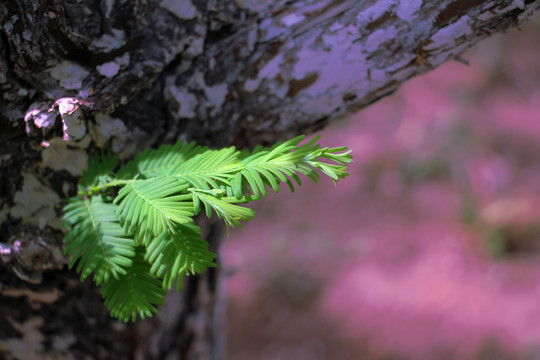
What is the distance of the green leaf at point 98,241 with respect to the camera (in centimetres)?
58

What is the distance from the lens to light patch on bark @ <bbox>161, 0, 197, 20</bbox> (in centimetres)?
73

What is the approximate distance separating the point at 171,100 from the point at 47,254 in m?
0.33

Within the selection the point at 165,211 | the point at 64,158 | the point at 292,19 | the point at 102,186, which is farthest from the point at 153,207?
the point at 292,19

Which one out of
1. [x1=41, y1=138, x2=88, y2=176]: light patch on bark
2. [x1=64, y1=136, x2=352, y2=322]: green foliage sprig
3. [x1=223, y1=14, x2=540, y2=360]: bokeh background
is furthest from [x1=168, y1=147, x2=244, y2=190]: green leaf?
[x1=223, y1=14, x2=540, y2=360]: bokeh background

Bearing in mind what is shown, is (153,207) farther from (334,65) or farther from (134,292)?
(334,65)

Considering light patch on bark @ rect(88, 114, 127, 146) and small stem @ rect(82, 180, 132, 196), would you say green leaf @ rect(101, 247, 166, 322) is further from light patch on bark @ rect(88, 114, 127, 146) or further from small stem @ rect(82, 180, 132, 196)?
light patch on bark @ rect(88, 114, 127, 146)

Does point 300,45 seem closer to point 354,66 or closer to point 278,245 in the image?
point 354,66

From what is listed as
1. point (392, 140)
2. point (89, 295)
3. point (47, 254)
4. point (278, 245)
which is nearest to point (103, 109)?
point (47, 254)

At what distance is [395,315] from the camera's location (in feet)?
7.71

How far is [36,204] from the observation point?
0.77 meters

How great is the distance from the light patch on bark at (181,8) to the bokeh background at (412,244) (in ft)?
3.87

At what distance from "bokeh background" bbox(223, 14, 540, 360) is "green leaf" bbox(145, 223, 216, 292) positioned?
1211 millimetres

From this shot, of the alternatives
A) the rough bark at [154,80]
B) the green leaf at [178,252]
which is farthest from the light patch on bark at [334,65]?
the green leaf at [178,252]

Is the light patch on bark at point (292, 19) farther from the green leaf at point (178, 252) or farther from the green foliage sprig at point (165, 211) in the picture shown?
the green leaf at point (178, 252)
